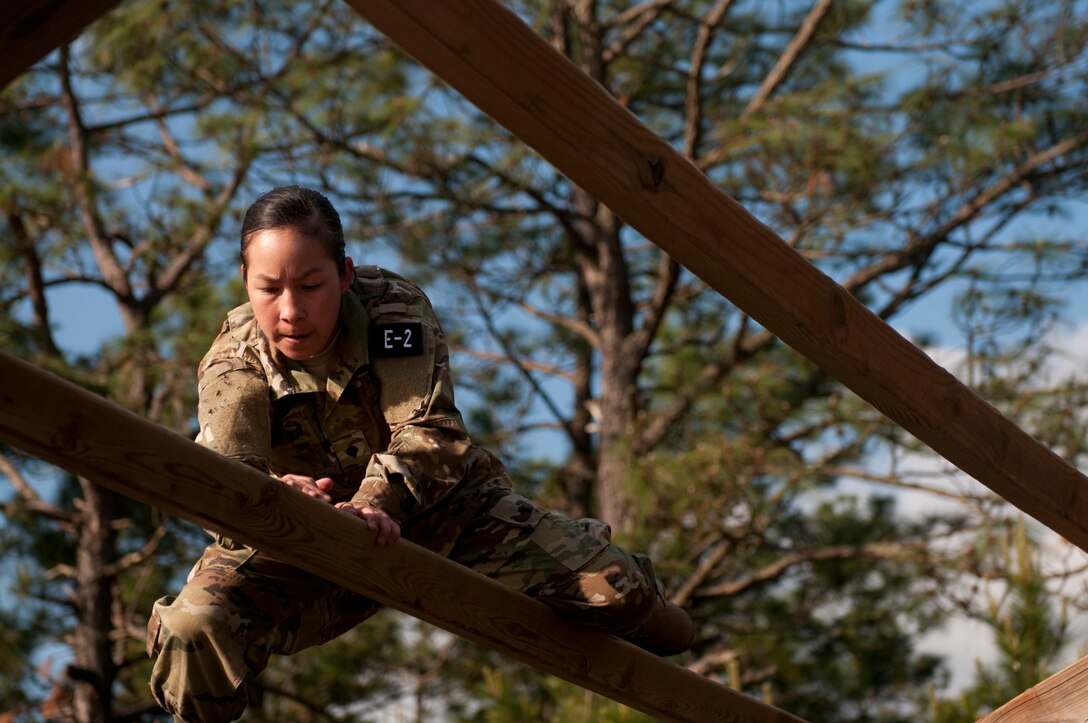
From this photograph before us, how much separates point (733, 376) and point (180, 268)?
11.9 feet

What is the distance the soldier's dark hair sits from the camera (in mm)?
2389

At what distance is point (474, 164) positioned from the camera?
9781mm

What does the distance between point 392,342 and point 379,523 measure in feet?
1.49

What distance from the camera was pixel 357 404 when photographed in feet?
8.48

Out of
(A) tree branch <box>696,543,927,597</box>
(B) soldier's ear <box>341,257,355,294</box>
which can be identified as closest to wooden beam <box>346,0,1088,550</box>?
(B) soldier's ear <box>341,257,355,294</box>

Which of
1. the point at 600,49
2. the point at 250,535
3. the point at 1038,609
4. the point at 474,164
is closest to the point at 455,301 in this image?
the point at 474,164

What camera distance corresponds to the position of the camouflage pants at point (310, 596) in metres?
2.34

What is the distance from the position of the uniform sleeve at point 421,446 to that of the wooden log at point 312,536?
0.35 feet

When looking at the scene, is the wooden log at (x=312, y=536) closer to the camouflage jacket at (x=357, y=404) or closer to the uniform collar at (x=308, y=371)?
the camouflage jacket at (x=357, y=404)

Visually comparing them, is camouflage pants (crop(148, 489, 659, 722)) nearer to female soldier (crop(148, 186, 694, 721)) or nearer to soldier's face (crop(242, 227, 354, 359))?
female soldier (crop(148, 186, 694, 721))

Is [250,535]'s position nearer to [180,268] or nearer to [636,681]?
A: [636,681]

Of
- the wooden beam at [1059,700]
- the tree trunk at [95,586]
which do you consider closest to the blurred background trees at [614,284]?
the tree trunk at [95,586]

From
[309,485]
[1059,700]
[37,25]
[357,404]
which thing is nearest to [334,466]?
[357,404]

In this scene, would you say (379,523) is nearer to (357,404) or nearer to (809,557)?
(357,404)
